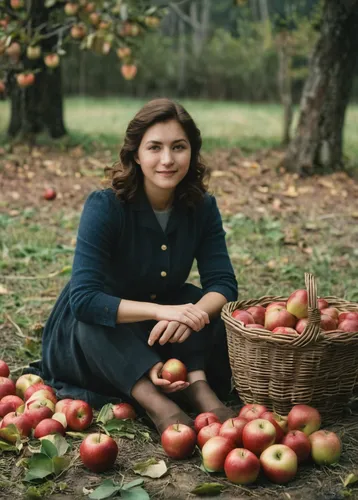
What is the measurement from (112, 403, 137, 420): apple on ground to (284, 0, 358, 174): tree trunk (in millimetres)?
5276

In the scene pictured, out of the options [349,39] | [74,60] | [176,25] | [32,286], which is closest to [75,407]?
[32,286]

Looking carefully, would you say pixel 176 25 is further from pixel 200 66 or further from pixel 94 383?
pixel 94 383

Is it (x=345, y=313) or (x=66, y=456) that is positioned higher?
(x=345, y=313)

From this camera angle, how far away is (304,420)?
2631mm

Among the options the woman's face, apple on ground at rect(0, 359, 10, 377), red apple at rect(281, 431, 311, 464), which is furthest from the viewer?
apple on ground at rect(0, 359, 10, 377)

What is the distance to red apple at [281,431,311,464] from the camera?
2.48m

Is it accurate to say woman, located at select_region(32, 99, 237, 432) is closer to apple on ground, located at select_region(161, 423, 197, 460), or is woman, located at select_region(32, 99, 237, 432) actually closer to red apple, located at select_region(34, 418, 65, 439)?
apple on ground, located at select_region(161, 423, 197, 460)

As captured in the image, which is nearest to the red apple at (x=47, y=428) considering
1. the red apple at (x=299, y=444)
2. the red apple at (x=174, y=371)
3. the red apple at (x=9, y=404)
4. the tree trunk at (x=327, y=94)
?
the red apple at (x=9, y=404)

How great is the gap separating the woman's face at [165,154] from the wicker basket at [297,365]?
1.94 ft

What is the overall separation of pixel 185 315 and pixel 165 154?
2.11 ft

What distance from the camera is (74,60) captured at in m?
19.5

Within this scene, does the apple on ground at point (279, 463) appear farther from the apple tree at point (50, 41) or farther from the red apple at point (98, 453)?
the apple tree at point (50, 41)

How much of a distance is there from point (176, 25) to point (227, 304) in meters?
23.3

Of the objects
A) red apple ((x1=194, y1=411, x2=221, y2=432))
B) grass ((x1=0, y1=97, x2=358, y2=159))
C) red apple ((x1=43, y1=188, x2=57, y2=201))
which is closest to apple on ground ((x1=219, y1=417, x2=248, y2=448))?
red apple ((x1=194, y1=411, x2=221, y2=432))
